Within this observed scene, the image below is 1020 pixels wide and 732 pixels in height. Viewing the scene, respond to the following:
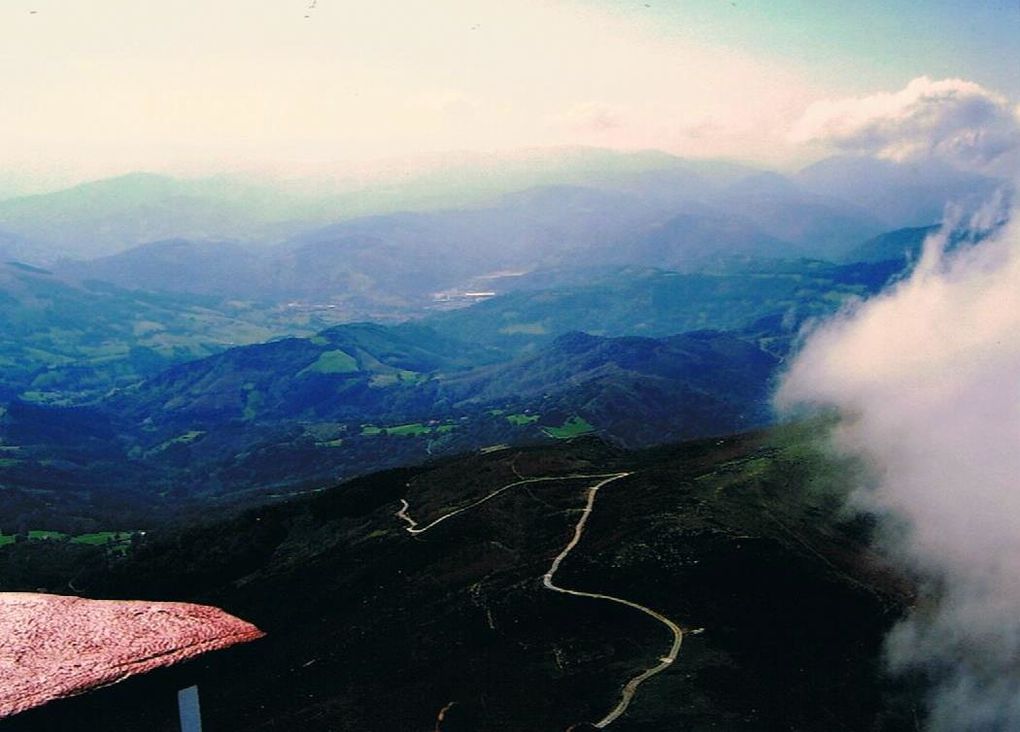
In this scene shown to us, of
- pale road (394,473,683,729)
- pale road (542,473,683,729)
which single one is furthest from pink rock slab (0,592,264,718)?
pale road (542,473,683,729)

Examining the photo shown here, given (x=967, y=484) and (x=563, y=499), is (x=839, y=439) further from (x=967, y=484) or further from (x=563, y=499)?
(x=563, y=499)

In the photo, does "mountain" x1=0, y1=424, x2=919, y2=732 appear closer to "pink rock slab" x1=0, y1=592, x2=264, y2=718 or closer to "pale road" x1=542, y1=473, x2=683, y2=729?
"pale road" x1=542, y1=473, x2=683, y2=729

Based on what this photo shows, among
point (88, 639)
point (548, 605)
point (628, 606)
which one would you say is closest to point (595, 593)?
point (628, 606)

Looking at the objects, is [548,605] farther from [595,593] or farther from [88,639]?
[88,639]

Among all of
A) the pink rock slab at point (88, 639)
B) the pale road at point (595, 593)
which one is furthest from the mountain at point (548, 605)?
the pink rock slab at point (88, 639)

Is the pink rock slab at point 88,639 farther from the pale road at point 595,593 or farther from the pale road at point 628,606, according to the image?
the pale road at point 628,606
